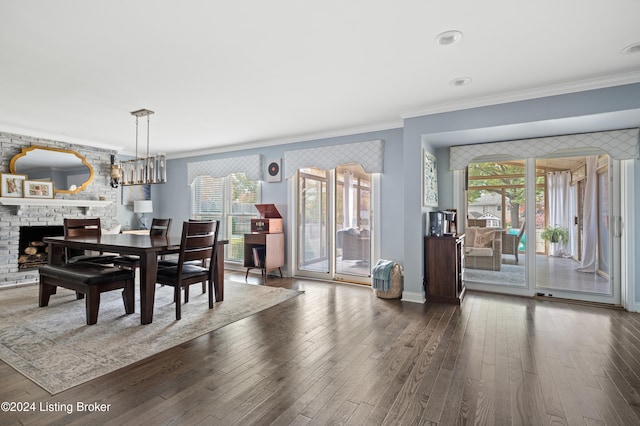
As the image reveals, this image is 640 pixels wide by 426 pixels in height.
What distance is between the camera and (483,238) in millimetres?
4582

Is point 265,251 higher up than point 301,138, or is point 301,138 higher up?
point 301,138

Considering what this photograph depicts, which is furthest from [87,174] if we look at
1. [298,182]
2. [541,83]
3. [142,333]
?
[541,83]

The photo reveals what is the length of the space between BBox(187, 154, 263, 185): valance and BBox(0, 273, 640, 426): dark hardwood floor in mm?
3083

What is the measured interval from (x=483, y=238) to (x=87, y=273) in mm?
4712

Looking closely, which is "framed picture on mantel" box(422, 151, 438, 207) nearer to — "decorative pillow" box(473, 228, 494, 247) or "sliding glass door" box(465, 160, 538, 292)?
"sliding glass door" box(465, 160, 538, 292)

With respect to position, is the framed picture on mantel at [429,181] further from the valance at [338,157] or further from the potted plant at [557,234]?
the potted plant at [557,234]

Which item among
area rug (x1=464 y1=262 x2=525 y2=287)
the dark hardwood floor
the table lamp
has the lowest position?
the dark hardwood floor

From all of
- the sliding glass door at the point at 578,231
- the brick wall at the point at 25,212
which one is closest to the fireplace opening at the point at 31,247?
the brick wall at the point at 25,212

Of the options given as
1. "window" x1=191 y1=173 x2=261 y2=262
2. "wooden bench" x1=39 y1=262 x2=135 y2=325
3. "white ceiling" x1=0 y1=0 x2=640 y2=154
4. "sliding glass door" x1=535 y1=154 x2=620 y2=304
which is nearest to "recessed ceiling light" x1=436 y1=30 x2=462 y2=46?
"white ceiling" x1=0 y1=0 x2=640 y2=154

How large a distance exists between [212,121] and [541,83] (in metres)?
3.84

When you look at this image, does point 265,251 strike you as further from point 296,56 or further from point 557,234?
point 557,234

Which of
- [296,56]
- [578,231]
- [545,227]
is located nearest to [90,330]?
[296,56]

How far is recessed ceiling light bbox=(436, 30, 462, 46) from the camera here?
2.32m

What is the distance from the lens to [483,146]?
4.31 meters
